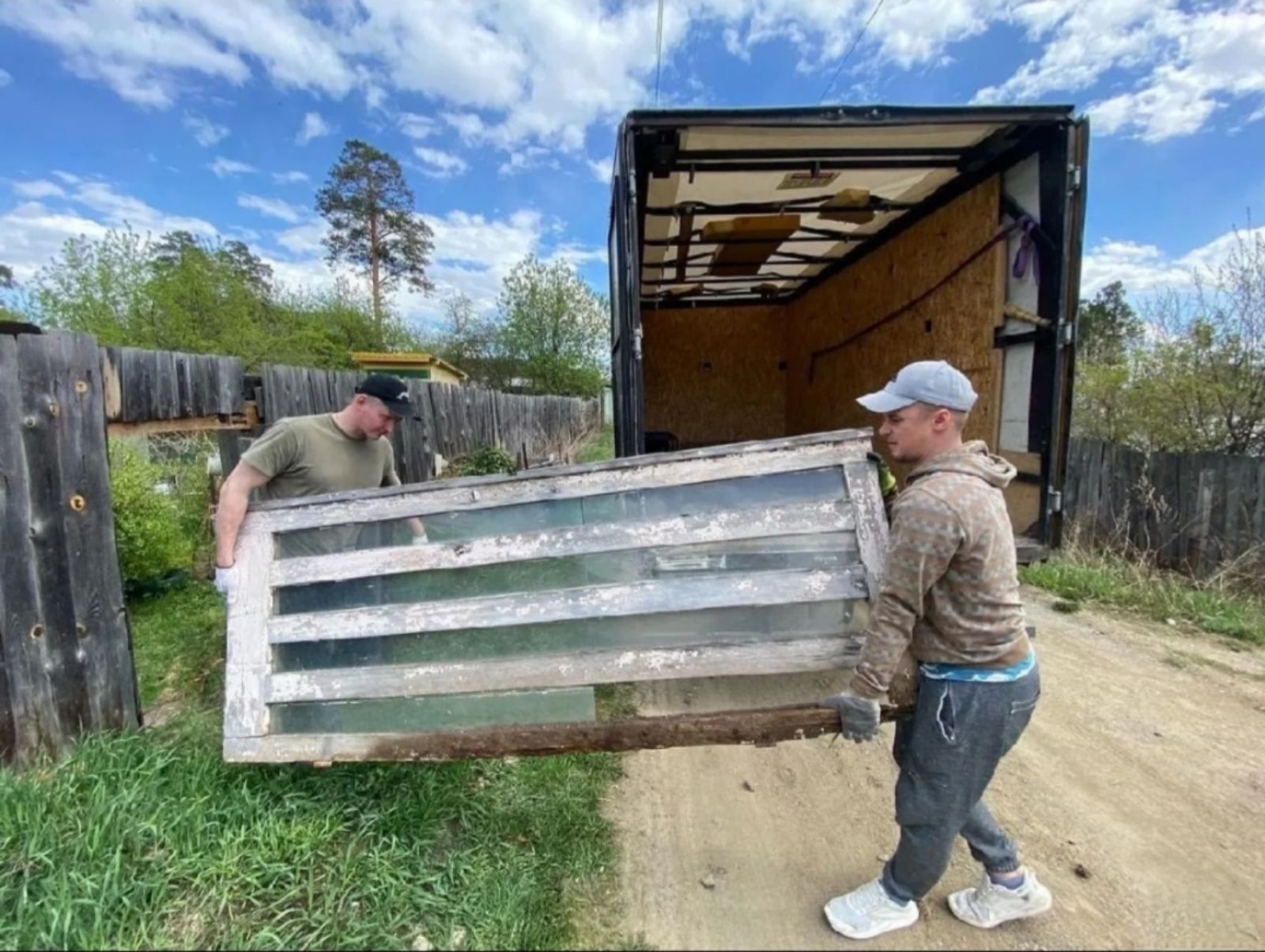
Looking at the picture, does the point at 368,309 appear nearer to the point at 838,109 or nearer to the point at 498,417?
the point at 498,417

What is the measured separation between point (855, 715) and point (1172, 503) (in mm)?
5838

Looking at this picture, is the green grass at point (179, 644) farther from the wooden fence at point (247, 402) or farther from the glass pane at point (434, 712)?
the glass pane at point (434, 712)

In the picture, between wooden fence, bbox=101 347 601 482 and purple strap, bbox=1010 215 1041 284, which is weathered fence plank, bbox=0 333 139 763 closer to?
wooden fence, bbox=101 347 601 482

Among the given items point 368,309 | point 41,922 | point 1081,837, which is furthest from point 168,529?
point 368,309

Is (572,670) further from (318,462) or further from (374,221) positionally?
(374,221)

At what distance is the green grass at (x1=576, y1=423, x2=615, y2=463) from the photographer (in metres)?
13.3

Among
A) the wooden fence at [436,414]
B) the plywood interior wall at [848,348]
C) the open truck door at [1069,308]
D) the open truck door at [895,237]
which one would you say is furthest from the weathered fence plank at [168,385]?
the plywood interior wall at [848,348]

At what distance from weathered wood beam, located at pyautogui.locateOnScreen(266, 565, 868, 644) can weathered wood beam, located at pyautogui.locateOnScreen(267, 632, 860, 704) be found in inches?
4.4

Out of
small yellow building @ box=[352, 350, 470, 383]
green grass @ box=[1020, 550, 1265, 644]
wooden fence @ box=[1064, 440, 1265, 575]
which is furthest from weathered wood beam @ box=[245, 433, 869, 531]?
small yellow building @ box=[352, 350, 470, 383]

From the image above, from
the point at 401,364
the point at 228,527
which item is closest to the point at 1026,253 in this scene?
the point at 228,527

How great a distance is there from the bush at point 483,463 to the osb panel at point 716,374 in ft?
7.82

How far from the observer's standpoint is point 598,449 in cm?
1553

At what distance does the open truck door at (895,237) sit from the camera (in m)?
3.34

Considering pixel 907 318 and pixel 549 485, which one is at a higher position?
pixel 907 318
